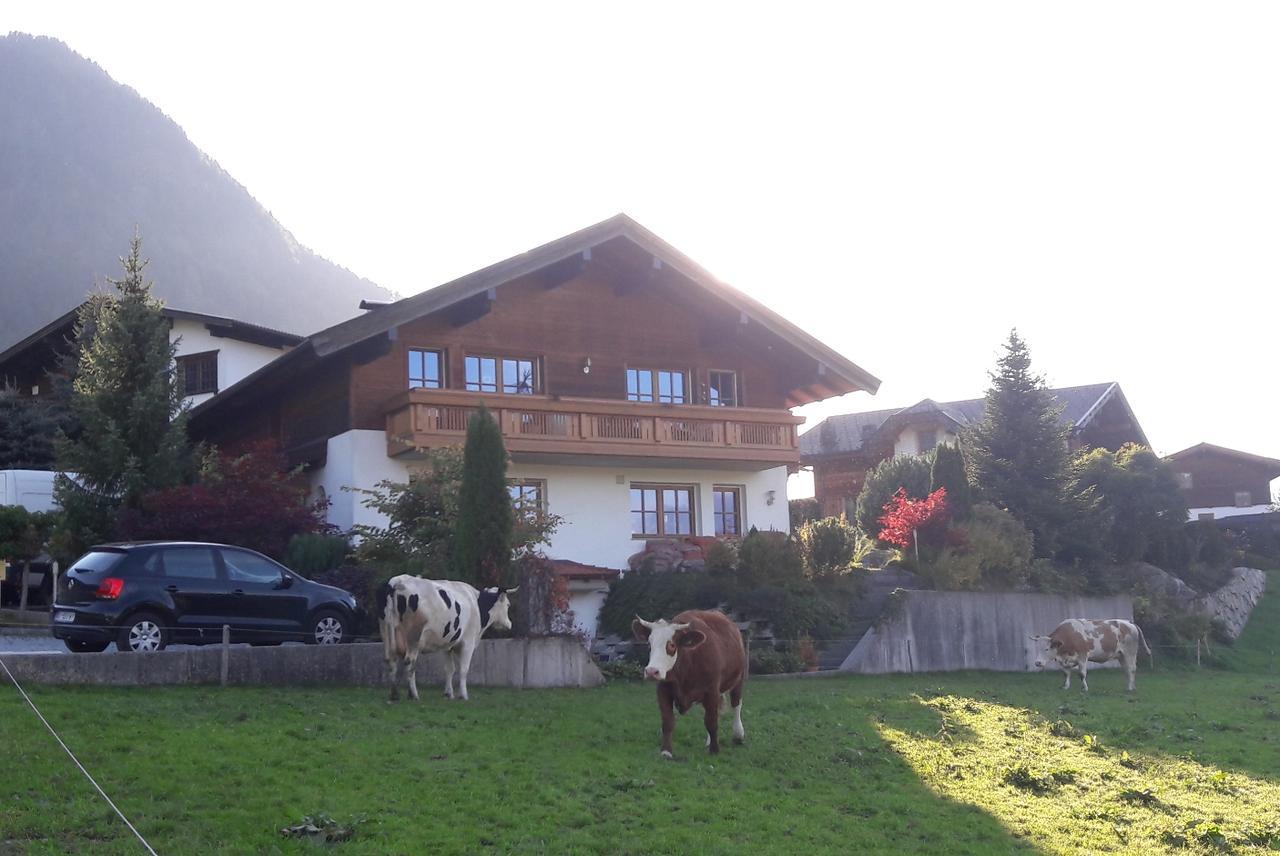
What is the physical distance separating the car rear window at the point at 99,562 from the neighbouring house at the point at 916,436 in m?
35.0

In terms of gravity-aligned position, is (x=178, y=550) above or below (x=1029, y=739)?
above

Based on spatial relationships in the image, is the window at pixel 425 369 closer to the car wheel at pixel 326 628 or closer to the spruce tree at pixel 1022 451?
the car wheel at pixel 326 628

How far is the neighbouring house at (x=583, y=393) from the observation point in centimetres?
2956

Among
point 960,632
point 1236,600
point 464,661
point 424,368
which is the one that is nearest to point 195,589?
point 464,661

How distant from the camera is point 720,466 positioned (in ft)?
109

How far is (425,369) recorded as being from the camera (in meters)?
31.2

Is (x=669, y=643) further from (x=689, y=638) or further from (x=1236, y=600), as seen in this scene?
(x=1236, y=600)

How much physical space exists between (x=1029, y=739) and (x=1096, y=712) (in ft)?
11.5

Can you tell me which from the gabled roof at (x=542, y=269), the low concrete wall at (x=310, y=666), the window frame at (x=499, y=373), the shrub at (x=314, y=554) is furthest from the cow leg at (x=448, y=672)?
the window frame at (x=499, y=373)

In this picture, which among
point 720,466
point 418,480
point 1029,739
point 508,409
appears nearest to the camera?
point 1029,739

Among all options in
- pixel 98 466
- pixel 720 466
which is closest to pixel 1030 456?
pixel 720 466

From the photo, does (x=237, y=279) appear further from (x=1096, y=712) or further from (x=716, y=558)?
(x=1096, y=712)

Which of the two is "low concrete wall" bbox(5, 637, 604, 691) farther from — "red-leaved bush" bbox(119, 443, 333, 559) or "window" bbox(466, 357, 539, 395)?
"window" bbox(466, 357, 539, 395)

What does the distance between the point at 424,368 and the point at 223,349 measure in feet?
37.0
